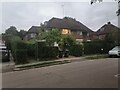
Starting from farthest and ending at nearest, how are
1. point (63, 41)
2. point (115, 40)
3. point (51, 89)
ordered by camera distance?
point (115, 40) → point (63, 41) → point (51, 89)

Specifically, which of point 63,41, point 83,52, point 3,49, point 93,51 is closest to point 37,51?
point 3,49

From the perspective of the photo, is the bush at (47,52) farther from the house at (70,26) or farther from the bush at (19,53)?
the house at (70,26)

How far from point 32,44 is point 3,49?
11.9ft

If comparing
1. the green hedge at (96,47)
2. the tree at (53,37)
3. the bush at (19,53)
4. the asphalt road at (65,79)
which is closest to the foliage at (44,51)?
the bush at (19,53)

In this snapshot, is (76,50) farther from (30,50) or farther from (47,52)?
(30,50)

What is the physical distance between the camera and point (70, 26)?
5497 cm

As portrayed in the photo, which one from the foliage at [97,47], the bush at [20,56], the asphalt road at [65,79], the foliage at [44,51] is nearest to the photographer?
the asphalt road at [65,79]

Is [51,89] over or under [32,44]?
under

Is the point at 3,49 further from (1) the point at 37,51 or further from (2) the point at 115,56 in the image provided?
(2) the point at 115,56

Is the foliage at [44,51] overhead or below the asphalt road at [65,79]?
overhead

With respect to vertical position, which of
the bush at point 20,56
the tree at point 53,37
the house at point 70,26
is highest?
the house at point 70,26

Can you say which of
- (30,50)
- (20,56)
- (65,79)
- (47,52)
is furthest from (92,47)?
(65,79)

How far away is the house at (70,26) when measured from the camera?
2074 inches

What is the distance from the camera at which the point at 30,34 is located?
6475 centimetres
